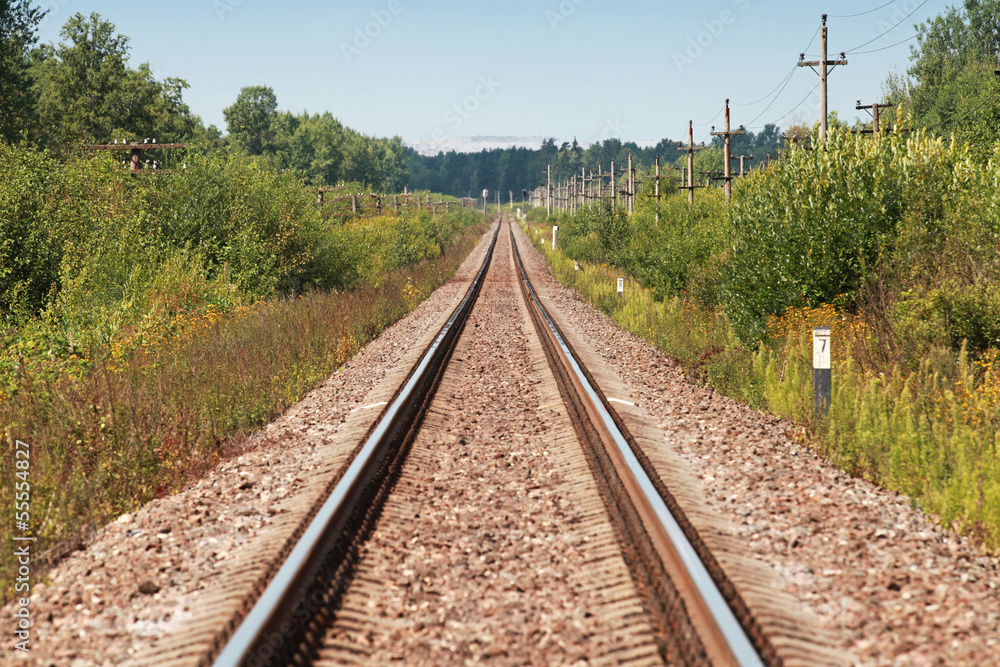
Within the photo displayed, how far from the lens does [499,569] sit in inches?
197

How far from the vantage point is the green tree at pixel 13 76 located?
43594mm

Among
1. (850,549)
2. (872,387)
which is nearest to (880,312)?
(872,387)

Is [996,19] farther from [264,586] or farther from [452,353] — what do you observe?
[264,586]

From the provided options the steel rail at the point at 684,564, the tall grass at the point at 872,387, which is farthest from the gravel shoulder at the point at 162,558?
the tall grass at the point at 872,387

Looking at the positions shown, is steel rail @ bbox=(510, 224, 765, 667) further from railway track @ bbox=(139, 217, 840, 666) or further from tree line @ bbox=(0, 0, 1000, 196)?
tree line @ bbox=(0, 0, 1000, 196)

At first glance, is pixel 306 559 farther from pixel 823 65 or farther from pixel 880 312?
pixel 823 65

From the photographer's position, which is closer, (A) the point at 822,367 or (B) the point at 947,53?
(A) the point at 822,367

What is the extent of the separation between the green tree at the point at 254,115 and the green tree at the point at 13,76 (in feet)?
217

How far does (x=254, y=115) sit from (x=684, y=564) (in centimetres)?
12320

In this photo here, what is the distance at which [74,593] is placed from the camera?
15.7 ft

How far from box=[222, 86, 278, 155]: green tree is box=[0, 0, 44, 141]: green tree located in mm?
66290

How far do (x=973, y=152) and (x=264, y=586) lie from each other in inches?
475

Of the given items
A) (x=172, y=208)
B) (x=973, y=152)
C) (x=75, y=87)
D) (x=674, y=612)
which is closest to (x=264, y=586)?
(x=674, y=612)

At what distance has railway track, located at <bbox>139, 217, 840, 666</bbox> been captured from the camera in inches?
155
